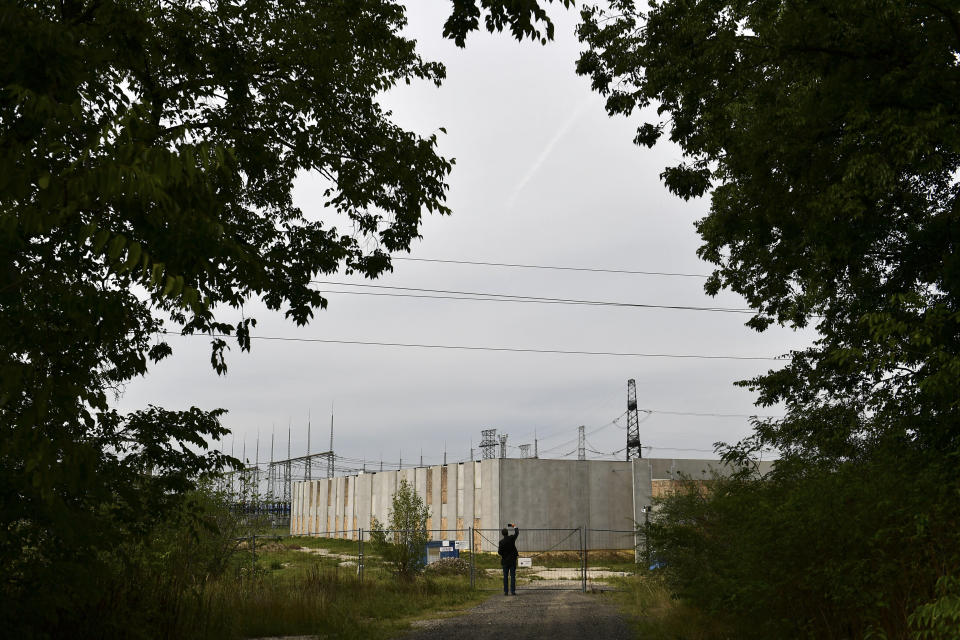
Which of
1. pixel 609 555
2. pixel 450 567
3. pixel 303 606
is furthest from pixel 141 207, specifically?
pixel 609 555

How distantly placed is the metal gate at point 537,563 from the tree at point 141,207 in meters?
15.0

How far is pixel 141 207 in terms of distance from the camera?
4258 millimetres

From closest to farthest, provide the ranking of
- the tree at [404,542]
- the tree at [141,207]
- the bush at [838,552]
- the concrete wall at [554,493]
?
the tree at [141,207]
the bush at [838,552]
the tree at [404,542]
the concrete wall at [554,493]

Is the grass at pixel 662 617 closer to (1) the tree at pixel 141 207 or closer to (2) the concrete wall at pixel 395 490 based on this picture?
(1) the tree at pixel 141 207

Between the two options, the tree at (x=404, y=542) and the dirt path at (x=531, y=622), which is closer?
the dirt path at (x=531, y=622)

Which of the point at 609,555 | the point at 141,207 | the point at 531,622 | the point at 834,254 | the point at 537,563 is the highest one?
the point at 834,254

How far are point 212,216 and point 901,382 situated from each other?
15.6 meters

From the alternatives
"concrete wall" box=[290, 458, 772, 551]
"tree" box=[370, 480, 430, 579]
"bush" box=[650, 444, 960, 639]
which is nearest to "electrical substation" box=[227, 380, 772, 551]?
"concrete wall" box=[290, 458, 772, 551]

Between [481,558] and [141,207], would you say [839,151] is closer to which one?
[141,207]

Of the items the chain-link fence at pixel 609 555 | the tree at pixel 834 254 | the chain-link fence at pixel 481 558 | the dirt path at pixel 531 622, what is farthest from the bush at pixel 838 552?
the chain-link fence at pixel 609 555

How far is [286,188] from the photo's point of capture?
13.5 m

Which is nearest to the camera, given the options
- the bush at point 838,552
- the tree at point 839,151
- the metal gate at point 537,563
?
the bush at point 838,552

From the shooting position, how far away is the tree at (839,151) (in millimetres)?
11641

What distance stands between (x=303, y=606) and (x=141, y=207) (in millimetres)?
12221
